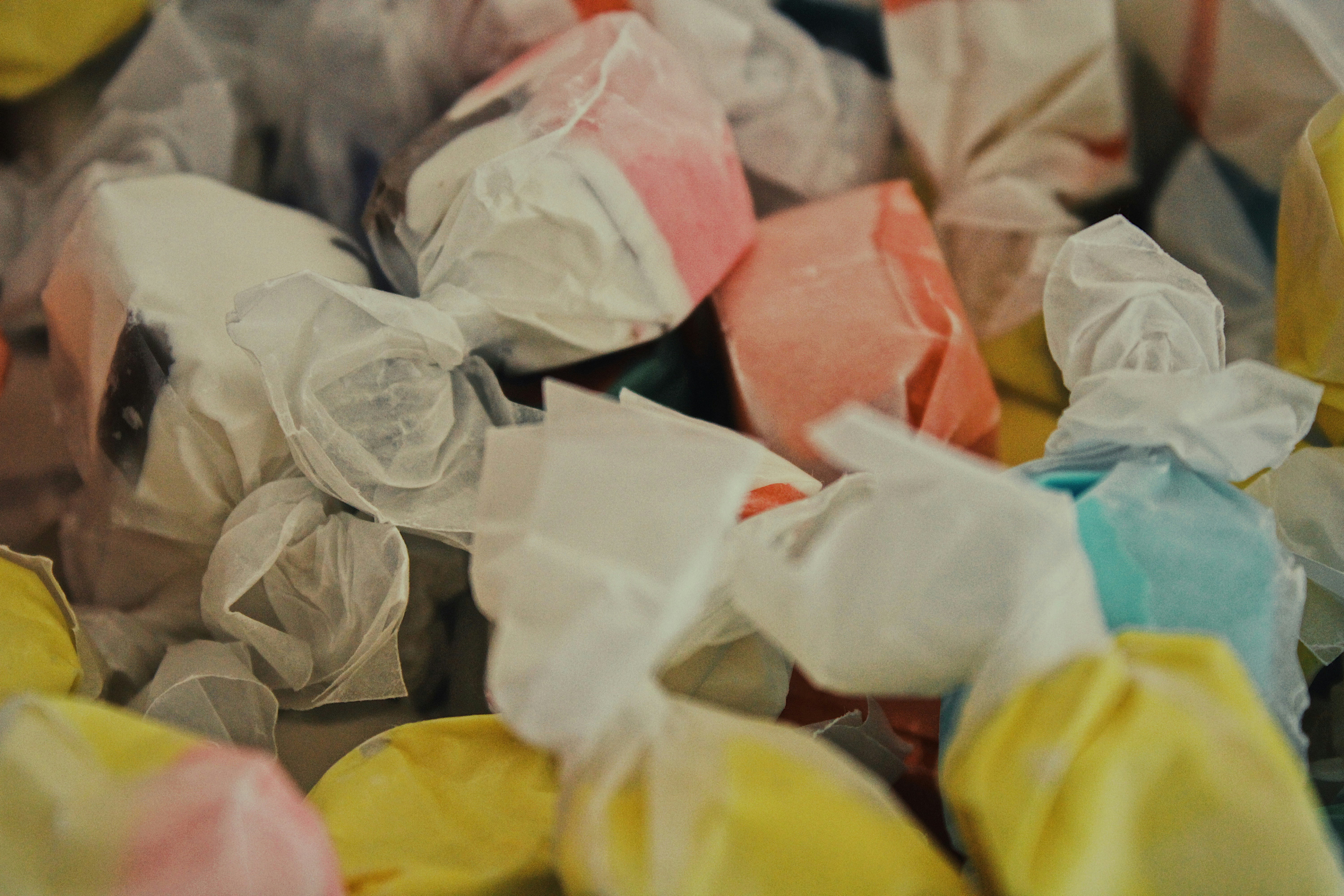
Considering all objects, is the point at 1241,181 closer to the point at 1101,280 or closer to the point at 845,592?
the point at 1101,280

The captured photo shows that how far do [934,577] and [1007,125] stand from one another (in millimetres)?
570

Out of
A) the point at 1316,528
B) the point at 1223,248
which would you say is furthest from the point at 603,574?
the point at 1223,248

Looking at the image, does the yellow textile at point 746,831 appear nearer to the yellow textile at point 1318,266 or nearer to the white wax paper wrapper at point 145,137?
the yellow textile at point 1318,266

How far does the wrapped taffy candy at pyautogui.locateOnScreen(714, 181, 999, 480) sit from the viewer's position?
2.03ft

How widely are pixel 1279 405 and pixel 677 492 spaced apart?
0.30 metres

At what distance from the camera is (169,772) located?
376 mm

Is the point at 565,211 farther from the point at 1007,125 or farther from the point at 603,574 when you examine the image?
the point at 1007,125

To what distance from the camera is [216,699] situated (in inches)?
21.7

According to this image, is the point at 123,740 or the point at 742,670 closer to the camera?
the point at 123,740

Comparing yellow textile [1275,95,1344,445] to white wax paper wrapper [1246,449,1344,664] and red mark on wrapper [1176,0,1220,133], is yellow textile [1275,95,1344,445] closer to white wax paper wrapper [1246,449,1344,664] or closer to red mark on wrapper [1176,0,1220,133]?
white wax paper wrapper [1246,449,1344,664]

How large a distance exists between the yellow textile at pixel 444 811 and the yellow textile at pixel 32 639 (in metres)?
0.15

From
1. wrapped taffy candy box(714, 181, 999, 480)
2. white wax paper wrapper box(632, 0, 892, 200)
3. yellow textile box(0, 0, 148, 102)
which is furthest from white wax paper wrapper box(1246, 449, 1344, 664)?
yellow textile box(0, 0, 148, 102)

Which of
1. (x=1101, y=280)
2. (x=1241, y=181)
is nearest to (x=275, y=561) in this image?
(x=1101, y=280)

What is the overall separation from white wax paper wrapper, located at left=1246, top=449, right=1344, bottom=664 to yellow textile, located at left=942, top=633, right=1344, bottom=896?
0.20 meters
